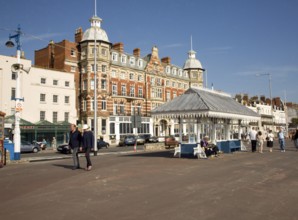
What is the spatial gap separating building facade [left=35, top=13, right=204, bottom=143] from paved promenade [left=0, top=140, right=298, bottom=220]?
107 feet

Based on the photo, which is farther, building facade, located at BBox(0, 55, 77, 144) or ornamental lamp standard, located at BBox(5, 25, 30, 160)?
building facade, located at BBox(0, 55, 77, 144)

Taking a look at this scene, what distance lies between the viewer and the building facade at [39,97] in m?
38.9

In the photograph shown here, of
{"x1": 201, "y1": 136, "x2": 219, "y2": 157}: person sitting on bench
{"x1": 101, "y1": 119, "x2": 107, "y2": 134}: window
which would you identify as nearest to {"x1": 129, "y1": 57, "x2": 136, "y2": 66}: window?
{"x1": 101, "y1": 119, "x2": 107, "y2": 134}: window

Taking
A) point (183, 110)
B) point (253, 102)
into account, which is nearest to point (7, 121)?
point (183, 110)

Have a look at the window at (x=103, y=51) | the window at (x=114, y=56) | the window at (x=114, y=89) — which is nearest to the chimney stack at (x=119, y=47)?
the window at (x=114, y=56)

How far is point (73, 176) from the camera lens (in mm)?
11281

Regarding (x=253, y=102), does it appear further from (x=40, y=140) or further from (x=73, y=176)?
(x=73, y=176)

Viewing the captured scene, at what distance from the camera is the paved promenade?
6.38 metres

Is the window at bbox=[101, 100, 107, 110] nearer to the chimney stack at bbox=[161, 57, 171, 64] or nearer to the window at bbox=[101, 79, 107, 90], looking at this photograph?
the window at bbox=[101, 79, 107, 90]

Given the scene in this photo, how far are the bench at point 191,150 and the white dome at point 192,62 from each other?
5585cm

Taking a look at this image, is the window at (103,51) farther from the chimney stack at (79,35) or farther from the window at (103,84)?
the chimney stack at (79,35)

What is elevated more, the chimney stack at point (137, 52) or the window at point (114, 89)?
the chimney stack at point (137, 52)

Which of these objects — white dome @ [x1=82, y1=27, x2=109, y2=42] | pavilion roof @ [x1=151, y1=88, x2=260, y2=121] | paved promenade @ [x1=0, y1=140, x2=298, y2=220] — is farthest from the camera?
white dome @ [x1=82, y1=27, x2=109, y2=42]

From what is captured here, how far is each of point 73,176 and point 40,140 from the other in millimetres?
31732
